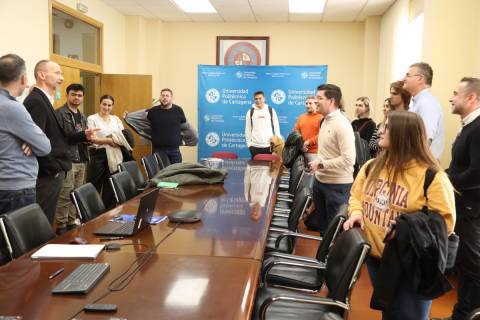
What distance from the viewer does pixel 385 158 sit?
2039 mm

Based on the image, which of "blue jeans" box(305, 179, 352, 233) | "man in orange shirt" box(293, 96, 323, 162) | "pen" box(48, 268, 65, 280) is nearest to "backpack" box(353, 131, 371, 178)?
"man in orange shirt" box(293, 96, 323, 162)

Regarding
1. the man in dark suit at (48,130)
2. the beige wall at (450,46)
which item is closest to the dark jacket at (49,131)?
the man in dark suit at (48,130)

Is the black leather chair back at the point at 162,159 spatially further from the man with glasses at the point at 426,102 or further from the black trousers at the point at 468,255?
the black trousers at the point at 468,255

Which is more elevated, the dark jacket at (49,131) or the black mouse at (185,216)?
the dark jacket at (49,131)

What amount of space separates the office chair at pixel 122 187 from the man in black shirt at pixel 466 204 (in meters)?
2.25

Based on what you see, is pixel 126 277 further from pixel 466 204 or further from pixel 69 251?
pixel 466 204

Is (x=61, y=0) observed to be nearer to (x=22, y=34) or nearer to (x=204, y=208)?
(x=22, y=34)

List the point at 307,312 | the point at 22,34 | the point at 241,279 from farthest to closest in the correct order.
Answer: the point at 22,34, the point at 307,312, the point at 241,279

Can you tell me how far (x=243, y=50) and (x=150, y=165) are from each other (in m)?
4.13

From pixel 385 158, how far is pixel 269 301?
84 cm

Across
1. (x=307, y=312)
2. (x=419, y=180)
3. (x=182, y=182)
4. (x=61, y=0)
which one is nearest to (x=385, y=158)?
(x=419, y=180)

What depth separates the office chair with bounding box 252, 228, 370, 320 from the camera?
1764mm

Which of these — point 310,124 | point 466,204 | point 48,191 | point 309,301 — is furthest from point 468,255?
point 310,124

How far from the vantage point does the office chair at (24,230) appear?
198cm
